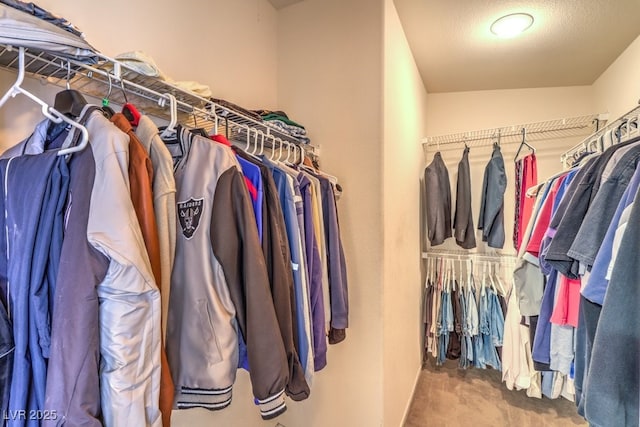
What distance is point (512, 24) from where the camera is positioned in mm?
1867

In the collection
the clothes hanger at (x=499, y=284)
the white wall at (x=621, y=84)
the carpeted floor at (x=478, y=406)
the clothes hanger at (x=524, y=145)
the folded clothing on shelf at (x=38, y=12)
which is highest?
the white wall at (x=621, y=84)

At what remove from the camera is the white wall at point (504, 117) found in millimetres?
2705

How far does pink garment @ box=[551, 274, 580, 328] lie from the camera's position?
1.10 metres

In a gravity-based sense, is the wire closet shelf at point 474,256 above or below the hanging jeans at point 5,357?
below

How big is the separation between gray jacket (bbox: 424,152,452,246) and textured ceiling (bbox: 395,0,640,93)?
2.59 feet

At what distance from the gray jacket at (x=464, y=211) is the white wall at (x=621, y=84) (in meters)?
1.02

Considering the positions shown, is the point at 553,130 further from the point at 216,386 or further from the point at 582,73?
the point at 216,386

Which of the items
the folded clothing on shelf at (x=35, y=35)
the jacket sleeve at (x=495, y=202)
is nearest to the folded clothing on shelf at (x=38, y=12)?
the folded clothing on shelf at (x=35, y=35)

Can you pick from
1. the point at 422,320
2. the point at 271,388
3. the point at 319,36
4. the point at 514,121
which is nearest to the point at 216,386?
the point at 271,388

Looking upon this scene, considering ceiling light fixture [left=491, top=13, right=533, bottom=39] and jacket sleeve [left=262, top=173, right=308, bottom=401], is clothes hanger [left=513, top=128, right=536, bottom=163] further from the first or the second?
jacket sleeve [left=262, top=173, right=308, bottom=401]

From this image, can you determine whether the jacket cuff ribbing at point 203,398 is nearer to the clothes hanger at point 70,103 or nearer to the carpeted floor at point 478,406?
the clothes hanger at point 70,103

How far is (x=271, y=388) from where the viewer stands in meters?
0.81

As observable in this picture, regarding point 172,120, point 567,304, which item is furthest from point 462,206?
point 172,120

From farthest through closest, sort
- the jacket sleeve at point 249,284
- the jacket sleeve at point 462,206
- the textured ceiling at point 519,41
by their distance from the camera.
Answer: the jacket sleeve at point 462,206, the textured ceiling at point 519,41, the jacket sleeve at point 249,284
